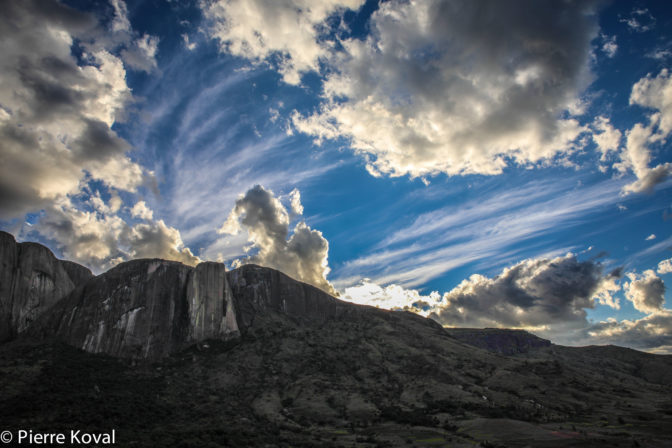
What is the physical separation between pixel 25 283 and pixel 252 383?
99.9 meters

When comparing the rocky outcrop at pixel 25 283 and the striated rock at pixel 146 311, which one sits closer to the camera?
the rocky outcrop at pixel 25 283

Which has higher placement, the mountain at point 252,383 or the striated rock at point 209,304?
the striated rock at point 209,304

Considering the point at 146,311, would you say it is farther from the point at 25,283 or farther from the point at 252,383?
the point at 252,383

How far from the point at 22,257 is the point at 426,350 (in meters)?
188

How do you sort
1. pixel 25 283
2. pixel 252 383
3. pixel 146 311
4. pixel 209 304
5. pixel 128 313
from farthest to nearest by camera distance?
pixel 209 304, pixel 146 311, pixel 128 313, pixel 25 283, pixel 252 383

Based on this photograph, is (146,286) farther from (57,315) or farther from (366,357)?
(366,357)

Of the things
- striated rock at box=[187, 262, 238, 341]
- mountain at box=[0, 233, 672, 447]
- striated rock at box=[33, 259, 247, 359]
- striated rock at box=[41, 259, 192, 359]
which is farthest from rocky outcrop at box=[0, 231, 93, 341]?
striated rock at box=[187, 262, 238, 341]

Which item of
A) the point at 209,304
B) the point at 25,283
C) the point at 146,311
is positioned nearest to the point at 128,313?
the point at 146,311

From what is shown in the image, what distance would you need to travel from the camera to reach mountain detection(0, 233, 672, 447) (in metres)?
80.1

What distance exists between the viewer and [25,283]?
13762 cm

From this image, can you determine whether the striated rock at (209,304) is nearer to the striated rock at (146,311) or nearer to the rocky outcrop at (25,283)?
the striated rock at (146,311)

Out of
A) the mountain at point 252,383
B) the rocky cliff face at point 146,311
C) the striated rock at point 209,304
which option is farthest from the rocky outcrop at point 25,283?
the striated rock at point 209,304

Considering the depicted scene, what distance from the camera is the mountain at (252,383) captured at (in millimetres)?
80050

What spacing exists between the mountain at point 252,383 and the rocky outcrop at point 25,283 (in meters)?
1.43
